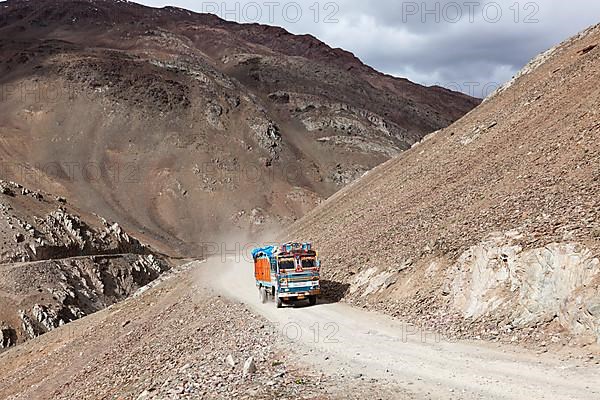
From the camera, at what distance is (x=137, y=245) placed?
69625 millimetres

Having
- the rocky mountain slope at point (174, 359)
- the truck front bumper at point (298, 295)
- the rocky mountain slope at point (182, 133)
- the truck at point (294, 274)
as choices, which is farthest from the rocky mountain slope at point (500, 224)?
the rocky mountain slope at point (182, 133)

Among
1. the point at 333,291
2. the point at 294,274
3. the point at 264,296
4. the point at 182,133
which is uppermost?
the point at 182,133

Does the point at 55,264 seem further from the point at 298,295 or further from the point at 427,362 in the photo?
the point at 427,362

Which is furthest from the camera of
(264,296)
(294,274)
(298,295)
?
(264,296)

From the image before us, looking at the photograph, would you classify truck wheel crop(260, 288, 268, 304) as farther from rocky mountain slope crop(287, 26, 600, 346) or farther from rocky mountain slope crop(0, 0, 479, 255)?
rocky mountain slope crop(0, 0, 479, 255)

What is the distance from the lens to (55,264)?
2093 inches

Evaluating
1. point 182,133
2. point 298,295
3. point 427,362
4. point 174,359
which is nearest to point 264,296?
point 298,295

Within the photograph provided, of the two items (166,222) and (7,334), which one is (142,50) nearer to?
(166,222)

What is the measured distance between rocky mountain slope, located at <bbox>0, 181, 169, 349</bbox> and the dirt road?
32688 mm

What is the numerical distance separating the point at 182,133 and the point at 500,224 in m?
99.8

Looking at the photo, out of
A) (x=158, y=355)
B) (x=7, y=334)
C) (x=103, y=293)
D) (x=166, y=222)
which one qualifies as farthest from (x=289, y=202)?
(x=158, y=355)

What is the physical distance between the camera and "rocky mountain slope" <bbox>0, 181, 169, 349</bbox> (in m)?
46.6

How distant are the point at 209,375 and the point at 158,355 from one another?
713 cm

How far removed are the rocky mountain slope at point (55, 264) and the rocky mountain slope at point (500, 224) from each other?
24.5 metres
